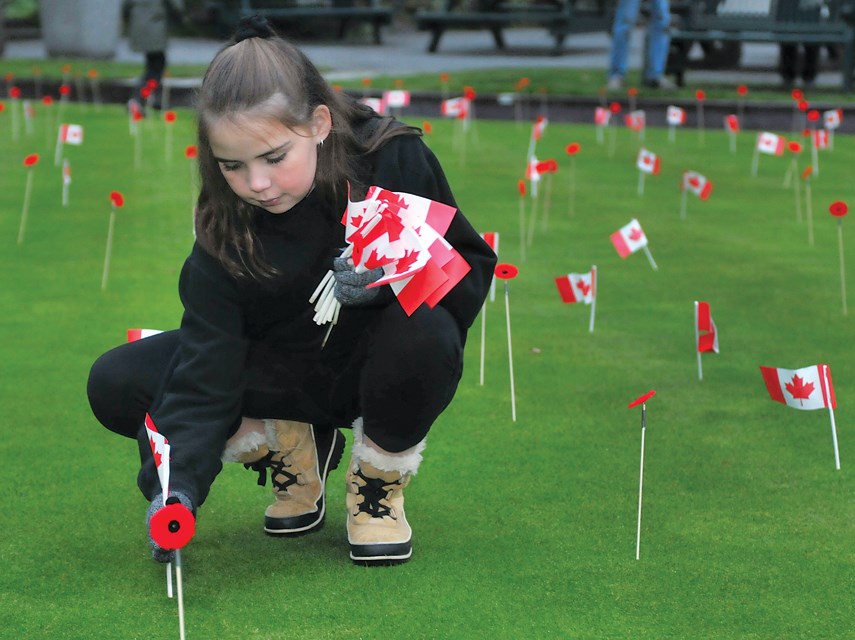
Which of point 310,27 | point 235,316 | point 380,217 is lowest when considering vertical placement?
point 310,27

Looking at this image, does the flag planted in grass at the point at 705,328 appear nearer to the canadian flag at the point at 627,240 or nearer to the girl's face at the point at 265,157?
the canadian flag at the point at 627,240

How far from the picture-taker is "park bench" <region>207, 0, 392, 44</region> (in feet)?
48.4

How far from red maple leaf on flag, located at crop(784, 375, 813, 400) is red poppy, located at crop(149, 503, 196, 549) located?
4.95ft

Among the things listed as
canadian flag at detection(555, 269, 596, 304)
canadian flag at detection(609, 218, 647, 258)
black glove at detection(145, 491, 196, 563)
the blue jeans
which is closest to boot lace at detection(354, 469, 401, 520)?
black glove at detection(145, 491, 196, 563)

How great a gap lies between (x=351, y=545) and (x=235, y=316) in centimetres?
48

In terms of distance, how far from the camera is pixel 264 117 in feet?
7.78

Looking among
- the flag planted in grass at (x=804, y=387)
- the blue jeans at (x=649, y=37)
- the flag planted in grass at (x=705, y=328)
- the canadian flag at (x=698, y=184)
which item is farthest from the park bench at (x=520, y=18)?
the flag planted in grass at (x=804, y=387)

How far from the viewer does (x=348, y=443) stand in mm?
3338

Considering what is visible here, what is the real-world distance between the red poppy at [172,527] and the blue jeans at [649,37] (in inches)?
348

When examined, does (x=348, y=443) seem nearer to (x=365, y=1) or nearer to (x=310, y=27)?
(x=310, y=27)

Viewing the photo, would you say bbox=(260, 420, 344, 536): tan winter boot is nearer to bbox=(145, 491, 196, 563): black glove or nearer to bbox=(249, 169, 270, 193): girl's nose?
bbox=(145, 491, 196, 563): black glove

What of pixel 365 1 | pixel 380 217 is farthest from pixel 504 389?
pixel 365 1

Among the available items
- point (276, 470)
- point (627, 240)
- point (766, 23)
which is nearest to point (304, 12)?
point (766, 23)

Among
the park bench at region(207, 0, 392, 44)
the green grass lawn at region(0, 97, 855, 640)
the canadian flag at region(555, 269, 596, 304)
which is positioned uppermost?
the canadian flag at region(555, 269, 596, 304)
